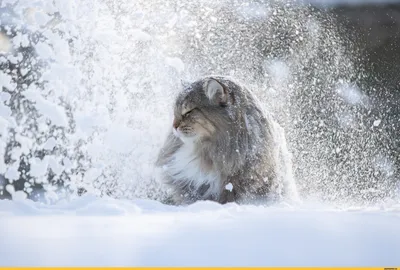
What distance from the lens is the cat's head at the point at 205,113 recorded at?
182 inches

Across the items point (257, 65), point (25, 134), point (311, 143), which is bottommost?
point (311, 143)

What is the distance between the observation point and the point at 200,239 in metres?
2.13

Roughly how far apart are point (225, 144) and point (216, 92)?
0.44 metres

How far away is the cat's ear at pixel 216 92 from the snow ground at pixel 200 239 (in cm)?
190

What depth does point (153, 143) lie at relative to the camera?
213 inches

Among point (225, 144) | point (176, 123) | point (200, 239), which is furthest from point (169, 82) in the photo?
point (200, 239)

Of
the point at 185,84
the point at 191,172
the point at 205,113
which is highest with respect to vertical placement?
the point at 185,84

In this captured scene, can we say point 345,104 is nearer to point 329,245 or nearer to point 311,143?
point 311,143

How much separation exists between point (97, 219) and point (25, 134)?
3934mm

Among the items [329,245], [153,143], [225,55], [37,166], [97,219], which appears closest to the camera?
[329,245]

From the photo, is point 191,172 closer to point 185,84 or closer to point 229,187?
point 229,187

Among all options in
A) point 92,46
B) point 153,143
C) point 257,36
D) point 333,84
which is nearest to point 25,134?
point 92,46

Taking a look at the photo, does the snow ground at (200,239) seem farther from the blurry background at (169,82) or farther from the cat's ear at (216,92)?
the cat's ear at (216,92)

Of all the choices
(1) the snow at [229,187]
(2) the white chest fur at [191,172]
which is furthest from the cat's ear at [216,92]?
(1) the snow at [229,187]
